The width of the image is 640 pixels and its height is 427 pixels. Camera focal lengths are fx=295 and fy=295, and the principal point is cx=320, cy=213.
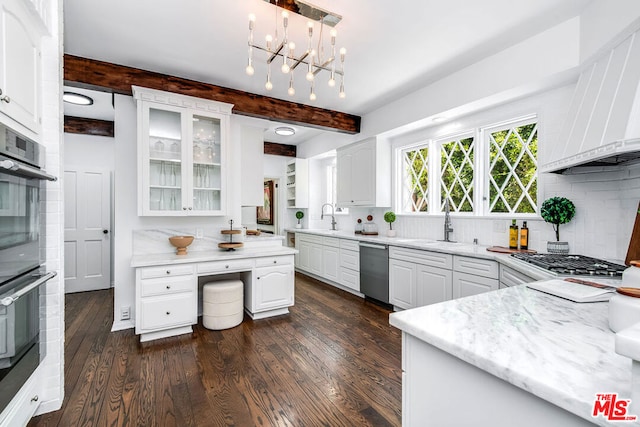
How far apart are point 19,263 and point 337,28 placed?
2574mm

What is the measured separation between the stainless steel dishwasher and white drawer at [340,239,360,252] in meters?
0.11

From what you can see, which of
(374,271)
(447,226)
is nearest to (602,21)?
(447,226)

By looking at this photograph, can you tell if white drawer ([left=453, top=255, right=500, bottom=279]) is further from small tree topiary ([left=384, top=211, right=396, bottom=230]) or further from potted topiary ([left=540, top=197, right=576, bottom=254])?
small tree topiary ([left=384, top=211, right=396, bottom=230])

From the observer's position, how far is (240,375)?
2.26 m

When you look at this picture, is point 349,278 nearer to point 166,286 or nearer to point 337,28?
point 166,286

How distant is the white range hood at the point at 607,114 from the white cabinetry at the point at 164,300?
333 cm

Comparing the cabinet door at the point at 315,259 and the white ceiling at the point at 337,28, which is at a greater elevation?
the white ceiling at the point at 337,28

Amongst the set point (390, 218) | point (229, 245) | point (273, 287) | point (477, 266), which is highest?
point (390, 218)

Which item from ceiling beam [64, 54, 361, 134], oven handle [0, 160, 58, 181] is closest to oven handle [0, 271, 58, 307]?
oven handle [0, 160, 58, 181]

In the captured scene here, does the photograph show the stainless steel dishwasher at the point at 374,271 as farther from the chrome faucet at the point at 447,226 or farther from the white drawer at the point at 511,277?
the white drawer at the point at 511,277

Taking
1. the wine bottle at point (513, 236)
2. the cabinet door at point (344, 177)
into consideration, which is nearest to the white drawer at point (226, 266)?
the cabinet door at point (344, 177)

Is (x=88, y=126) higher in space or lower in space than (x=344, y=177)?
higher

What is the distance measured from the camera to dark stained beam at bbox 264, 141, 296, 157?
20.8ft

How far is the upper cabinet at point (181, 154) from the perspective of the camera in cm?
303
